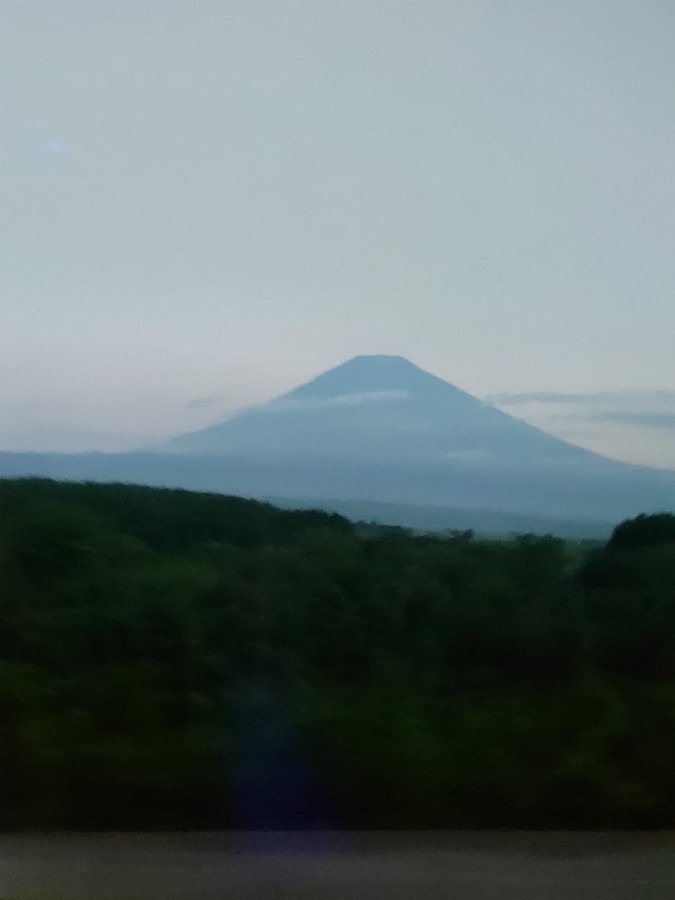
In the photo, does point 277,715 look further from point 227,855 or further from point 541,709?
point 541,709

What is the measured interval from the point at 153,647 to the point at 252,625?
53 cm

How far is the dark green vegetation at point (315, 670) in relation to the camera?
15.6 ft

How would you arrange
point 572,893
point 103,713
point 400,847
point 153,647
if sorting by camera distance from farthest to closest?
1. point 153,647
2. point 103,713
3. point 400,847
4. point 572,893

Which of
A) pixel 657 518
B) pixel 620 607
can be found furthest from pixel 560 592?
pixel 657 518

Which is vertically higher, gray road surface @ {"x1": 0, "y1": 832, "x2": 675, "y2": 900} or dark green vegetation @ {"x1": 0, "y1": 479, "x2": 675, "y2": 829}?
dark green vegetation @ {"x1": 0, "y1": 479, "x2": 675, "y2": 829}

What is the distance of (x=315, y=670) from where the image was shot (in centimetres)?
545

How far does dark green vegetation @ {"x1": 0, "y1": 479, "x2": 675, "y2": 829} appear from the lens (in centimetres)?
476

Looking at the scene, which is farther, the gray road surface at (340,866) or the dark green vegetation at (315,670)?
the dark green vegetation at (315,670)

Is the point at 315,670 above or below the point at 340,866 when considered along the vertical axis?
above

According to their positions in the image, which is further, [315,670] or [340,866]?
[315,670]

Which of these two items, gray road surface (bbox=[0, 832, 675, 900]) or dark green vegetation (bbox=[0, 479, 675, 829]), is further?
dark green vegetation (bbox=[0, 479, 675, 829])

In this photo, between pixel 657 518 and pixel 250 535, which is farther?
pixel 657 518

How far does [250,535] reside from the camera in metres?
6.23

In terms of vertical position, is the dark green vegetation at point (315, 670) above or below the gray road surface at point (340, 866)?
above
